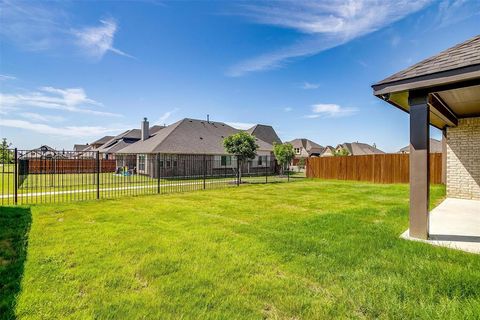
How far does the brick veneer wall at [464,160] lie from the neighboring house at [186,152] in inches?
453

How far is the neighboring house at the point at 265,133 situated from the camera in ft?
110

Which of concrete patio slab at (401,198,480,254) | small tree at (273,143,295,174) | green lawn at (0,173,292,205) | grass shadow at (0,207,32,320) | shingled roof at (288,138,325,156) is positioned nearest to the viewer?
grass shadow at (0,207,32,320)

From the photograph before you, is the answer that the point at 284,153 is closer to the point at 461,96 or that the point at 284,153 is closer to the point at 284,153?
the point at 284,153

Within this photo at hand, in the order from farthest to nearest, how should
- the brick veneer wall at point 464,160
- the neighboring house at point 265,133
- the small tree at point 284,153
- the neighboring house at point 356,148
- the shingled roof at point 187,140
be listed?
the neighboring house at point 356,148
the neighboring house at point 265,133
the small tree at point 284,153
the shingled roof at point 187,140
the brick veneer wall at point 464,160

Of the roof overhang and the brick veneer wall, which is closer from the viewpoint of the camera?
the roof overhang

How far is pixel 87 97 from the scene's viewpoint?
1884cm

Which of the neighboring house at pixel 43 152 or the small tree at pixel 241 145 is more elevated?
the small tree at pixel 241 145

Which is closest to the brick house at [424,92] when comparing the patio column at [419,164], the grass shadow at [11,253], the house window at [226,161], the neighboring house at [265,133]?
the patio column at [419,164]

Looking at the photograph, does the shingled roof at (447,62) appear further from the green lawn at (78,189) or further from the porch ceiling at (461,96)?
the green lawn at (78,189)

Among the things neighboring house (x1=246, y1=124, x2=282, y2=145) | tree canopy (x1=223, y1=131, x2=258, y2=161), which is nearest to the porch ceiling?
tree canopy (x1=223, y1=131, x2=258, y2=161)

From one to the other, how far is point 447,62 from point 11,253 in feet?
26.7

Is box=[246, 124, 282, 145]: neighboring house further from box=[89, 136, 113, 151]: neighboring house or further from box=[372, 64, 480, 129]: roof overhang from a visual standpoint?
box=[89, 136, 113, 151]: neighboring house

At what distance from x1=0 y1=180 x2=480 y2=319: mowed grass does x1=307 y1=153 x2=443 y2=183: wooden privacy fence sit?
40.0 feet

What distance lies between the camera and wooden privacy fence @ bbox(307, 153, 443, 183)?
15172mm
